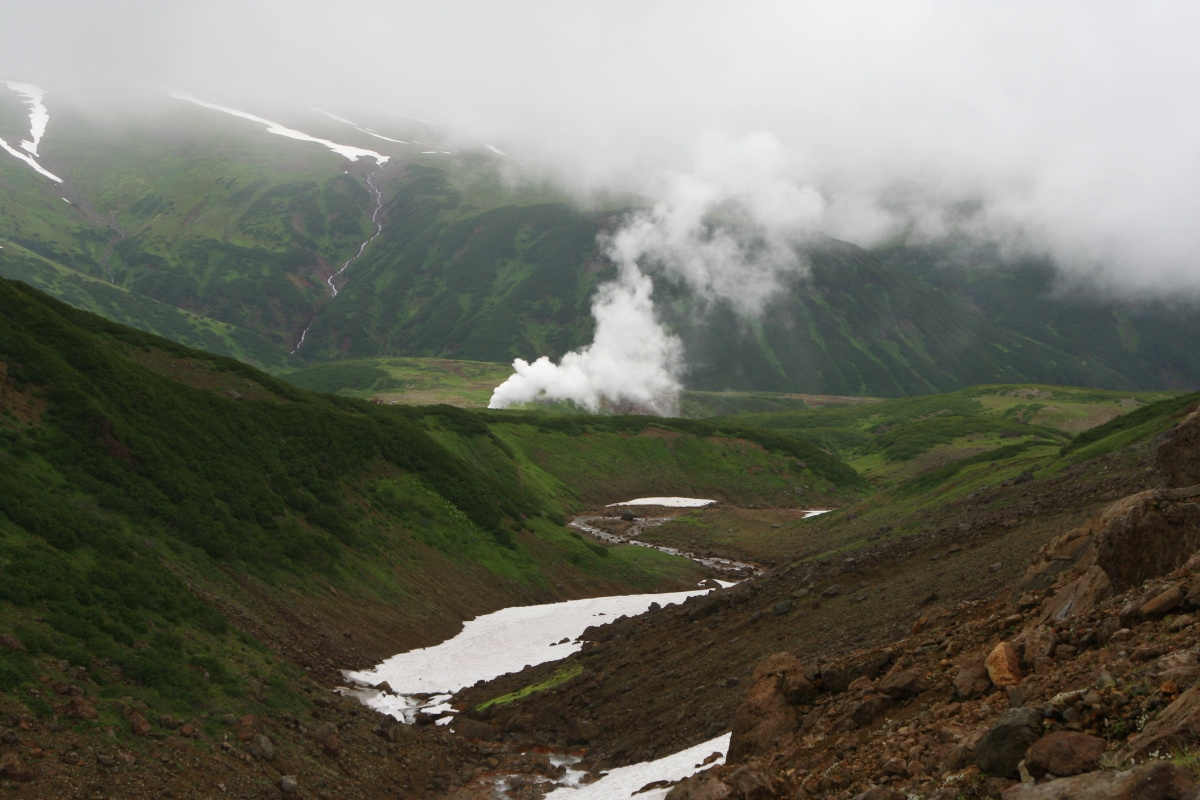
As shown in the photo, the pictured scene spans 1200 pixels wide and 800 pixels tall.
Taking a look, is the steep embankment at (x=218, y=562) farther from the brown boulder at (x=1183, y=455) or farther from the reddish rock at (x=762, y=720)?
the brown boulder at (x=1183, y=455)

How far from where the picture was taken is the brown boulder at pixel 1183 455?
22.1 meters

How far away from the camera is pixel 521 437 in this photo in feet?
407

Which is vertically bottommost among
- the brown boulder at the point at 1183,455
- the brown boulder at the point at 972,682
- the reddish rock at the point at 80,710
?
the reddish rock at the point at 80,710

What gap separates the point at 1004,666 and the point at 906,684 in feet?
8.91

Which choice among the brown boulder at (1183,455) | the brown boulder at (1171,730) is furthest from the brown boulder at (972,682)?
the brown boulder at (1183,455)

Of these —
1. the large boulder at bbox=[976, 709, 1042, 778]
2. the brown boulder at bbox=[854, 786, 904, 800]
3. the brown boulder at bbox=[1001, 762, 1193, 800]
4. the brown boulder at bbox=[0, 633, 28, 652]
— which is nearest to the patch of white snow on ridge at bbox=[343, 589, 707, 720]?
the brown boulder at bbox=[0, 633, 28, 652]

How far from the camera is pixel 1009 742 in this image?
36.0ft

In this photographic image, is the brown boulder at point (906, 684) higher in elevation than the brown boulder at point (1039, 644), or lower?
lower

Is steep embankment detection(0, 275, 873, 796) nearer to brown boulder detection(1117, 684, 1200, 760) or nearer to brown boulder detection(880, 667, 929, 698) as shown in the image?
brown boulder detection(880, 667, 929, 698)

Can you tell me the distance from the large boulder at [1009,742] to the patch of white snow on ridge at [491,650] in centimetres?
2630

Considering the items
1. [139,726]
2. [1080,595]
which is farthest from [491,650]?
[1080,595]

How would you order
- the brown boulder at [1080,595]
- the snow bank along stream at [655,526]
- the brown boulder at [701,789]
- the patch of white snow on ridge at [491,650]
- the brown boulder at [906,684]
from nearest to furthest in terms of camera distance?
1. the brown boulder at [701,789]
2. the brown boulder at [1080,595]
3. the brown boulder at [906,684]
4. the patch of white snow on ridge at [491,650]
5. the snow bank along stream at [655,526]

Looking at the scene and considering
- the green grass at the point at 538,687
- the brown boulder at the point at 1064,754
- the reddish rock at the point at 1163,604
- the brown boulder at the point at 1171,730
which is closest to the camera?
the brown boulder at the point at 1171,730

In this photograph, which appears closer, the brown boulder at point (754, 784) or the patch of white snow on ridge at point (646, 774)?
the brown boulder at point (754, 784)
